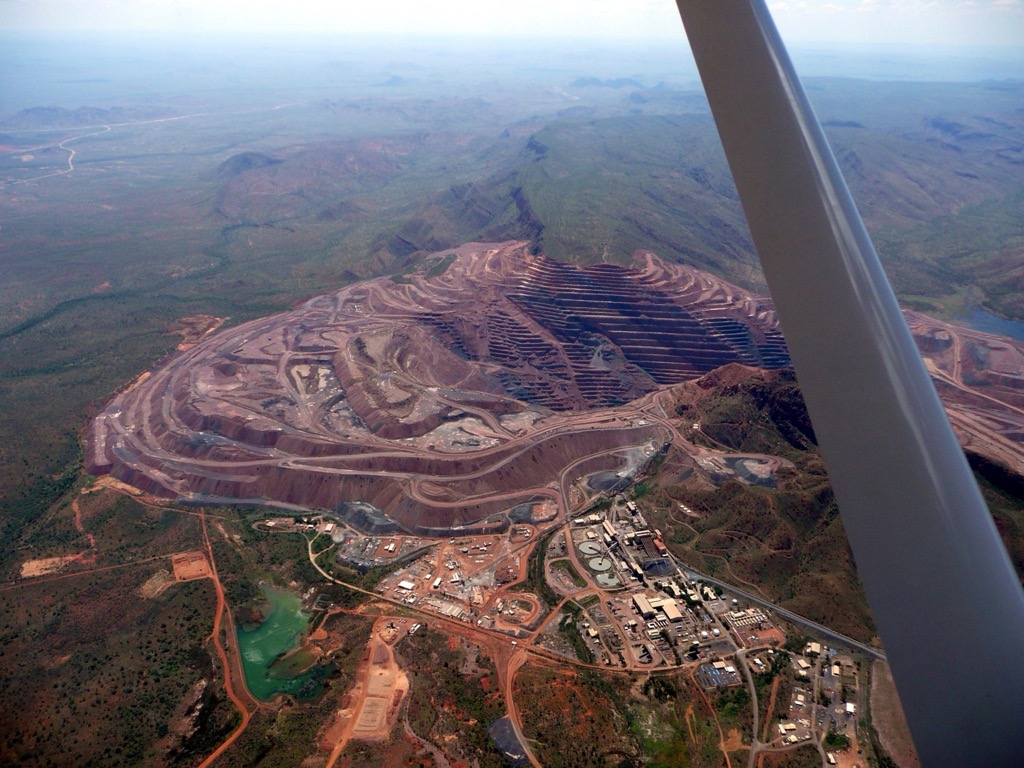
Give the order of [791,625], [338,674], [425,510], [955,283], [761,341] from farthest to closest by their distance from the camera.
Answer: [955,283] < [761,341] < [425,510] < [791,625] < [338,674]

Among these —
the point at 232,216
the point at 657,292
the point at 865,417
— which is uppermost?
the point at 865,417

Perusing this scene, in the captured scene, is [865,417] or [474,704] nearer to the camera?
[865,417]

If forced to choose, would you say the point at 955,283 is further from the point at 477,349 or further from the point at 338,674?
the point at 338,674

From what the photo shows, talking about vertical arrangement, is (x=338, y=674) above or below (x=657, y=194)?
below

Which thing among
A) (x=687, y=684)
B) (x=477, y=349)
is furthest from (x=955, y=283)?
(x=687, y=684)

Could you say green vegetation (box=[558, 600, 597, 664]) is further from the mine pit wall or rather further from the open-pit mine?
the mine pit wall

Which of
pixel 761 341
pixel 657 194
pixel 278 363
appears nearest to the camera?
pixel 278 363

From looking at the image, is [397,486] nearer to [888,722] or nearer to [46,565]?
[46,565]
